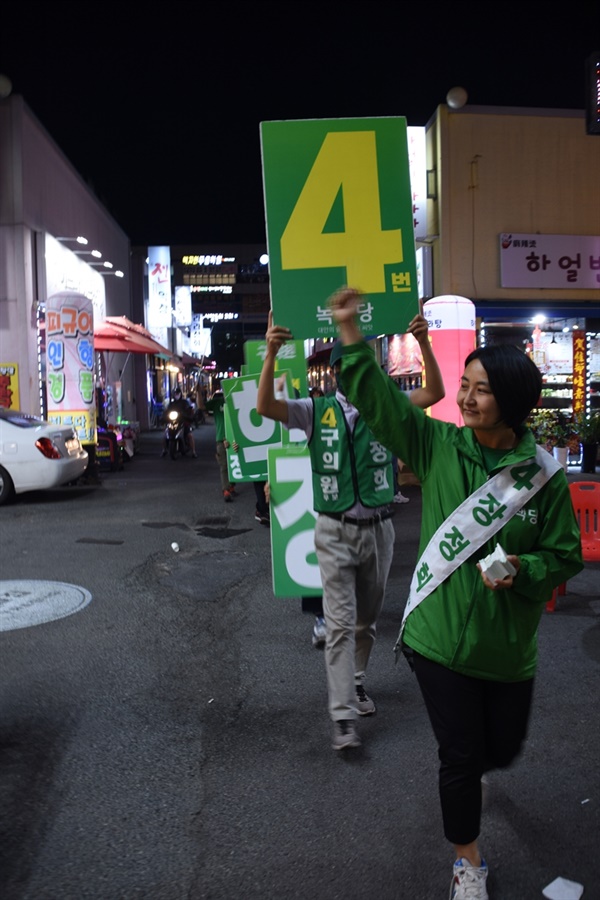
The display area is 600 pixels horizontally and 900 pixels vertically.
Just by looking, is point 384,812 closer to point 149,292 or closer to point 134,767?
point 134,767

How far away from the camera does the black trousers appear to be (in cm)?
263

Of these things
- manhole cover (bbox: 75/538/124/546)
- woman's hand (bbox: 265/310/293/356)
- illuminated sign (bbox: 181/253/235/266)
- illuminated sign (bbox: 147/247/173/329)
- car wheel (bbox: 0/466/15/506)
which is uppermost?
illuminated sign (bbox: 181/253/235/266)

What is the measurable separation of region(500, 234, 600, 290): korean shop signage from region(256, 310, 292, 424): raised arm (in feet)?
43.3

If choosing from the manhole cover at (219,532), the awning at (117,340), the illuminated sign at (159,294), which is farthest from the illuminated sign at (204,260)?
the manhole cover at (219,532)

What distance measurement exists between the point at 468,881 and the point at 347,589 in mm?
1630

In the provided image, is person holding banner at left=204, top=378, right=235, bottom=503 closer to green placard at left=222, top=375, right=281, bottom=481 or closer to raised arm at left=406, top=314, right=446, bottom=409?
green placard at left=222, top=375, right=281, bottom=481

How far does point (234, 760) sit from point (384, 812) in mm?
853

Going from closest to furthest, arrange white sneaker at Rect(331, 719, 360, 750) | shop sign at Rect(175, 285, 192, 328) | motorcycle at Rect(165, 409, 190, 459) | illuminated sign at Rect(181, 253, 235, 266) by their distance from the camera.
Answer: white sneaker at Rect(331, 719, 360, 750)
motorcycle at Rect(165, 409, 190, 459)
shop sign at Rect(175, 285, 192, 328)
illuminated sign at Rect(181, 253, 235, 266)

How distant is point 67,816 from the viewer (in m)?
3.35

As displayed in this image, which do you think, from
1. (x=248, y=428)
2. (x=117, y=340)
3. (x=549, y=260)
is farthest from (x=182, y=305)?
(x=248, y=428)

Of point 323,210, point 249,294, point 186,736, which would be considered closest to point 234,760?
point 186,736

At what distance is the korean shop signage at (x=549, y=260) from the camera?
52.5ft

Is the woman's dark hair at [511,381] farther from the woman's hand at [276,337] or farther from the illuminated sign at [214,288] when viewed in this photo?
the illuminated sign at [214,288]

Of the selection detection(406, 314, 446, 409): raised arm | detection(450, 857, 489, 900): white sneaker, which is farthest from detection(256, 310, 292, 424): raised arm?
→ detection(450, 857, 489, 900): white sneaker
